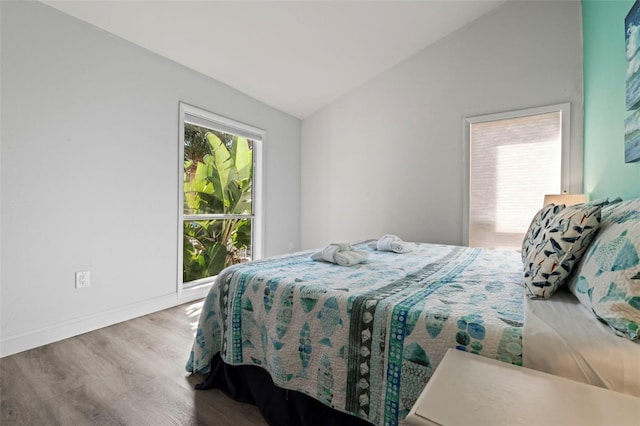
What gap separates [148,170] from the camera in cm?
274

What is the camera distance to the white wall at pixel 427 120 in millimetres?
2963

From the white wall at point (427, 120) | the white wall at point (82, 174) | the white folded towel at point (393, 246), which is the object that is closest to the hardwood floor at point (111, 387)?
the white wall at point (82, 174)

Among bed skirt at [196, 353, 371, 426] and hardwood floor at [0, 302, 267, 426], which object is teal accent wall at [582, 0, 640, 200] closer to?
bed skirt at [196, 353, 371, 426]

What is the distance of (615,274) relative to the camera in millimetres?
832

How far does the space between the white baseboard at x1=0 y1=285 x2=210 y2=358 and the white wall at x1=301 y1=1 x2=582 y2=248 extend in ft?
7.11

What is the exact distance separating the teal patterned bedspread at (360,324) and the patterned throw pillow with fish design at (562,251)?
11 centimetres

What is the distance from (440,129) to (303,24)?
6.18 ft

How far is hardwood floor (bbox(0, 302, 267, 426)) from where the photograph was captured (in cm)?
139

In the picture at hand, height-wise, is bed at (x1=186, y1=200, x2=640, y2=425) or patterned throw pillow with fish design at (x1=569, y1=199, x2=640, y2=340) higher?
patterned throw pillow with fish design at (x1=569, y1=199, x2=640, y2=340)

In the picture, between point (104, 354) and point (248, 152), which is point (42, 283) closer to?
point (104, 354)

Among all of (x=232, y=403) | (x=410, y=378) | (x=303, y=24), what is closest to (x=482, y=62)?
(x=303, y=24)

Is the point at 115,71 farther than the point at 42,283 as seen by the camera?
Yes

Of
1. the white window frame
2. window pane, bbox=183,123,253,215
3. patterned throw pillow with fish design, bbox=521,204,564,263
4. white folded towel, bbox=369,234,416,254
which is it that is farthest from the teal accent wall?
window pane, bbox=183,123,253,215

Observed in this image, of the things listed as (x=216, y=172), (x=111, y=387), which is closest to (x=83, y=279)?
(x=111, y=387)
